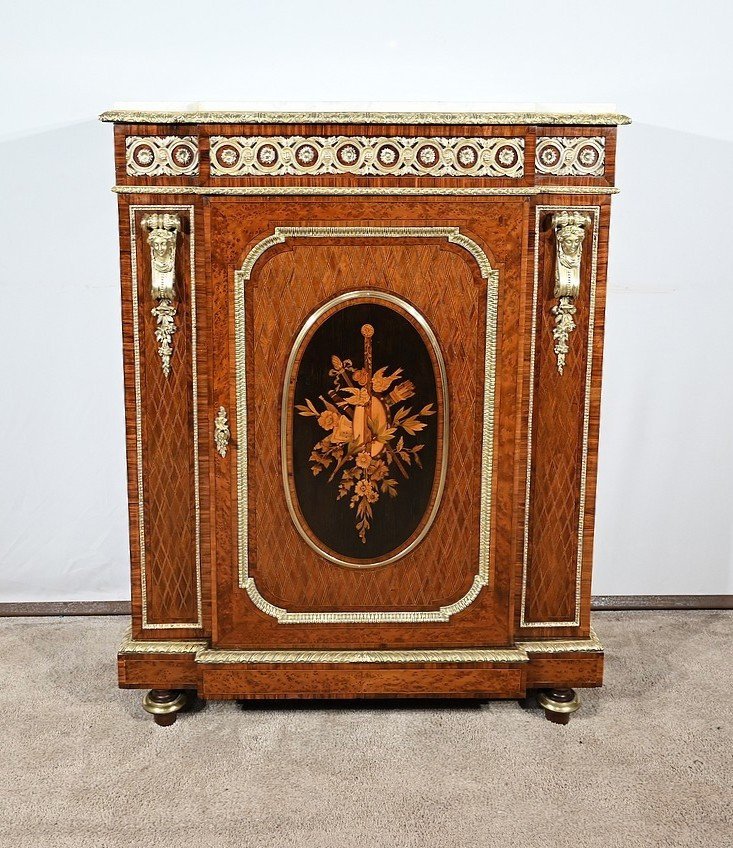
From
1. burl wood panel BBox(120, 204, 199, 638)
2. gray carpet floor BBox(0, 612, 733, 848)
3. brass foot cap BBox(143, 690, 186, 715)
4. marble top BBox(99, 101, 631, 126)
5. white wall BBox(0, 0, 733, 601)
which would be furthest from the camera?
white wall BBox(0, 0, 733, 601)

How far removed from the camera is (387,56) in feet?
9.06

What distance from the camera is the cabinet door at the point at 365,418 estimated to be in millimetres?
2049

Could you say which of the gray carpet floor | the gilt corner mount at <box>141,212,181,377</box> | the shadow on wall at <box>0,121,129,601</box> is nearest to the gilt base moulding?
the gilt corner mount at <box>141,212,181,377</box>

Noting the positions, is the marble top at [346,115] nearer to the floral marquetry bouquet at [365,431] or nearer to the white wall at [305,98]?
the floral marquetry bouquet at [365,431]

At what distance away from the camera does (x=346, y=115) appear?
1975 millimetres

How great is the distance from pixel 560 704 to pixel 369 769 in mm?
547

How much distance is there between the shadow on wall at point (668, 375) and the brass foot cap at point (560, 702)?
866mm

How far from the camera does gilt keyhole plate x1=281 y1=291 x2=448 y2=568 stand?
2.09 metres

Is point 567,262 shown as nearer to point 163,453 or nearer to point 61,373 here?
point 163,453

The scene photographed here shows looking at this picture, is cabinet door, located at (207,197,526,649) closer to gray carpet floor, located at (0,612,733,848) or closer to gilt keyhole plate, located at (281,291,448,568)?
gilt keyhole plate, located at (281,291,448,568)

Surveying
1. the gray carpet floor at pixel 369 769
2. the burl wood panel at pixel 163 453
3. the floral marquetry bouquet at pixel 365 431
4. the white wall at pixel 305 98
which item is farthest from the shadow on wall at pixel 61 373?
the floral marquetry bouquet at pixel 365 431

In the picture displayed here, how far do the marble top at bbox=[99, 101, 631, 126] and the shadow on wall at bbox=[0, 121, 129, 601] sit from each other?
837mm

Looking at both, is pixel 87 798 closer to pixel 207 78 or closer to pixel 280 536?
pixel 280 536

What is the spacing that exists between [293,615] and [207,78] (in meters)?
1.70
